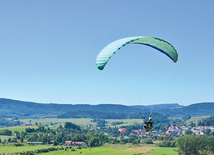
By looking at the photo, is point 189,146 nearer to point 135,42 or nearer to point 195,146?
point 195,146

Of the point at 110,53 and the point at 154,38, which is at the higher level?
the point at 154,38

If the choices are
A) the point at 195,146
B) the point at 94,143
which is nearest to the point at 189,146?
the point at 195,146

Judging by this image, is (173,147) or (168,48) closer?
(168,48)

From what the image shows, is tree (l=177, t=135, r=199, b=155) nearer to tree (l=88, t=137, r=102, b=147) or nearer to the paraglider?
tree (l=88, t=137, r=102, b=147)

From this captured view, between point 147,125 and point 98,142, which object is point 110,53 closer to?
point 147,125

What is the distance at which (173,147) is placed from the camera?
318 feet

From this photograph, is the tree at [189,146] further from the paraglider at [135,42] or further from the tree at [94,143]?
the paraglider at [135,42]

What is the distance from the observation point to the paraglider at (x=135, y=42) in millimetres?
19500

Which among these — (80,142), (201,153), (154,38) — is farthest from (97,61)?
(80,142)

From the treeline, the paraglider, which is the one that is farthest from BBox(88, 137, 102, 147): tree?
the paraglider

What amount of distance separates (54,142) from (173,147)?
36.0 metres

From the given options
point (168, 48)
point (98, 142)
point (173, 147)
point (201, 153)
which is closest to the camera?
point (168, 48)

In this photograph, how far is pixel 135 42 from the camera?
21719 millimetres

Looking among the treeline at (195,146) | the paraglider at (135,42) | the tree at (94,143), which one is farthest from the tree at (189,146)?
the paraglider at (135,42)
